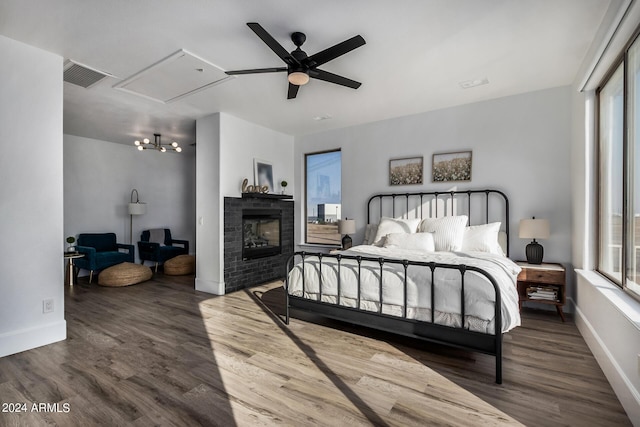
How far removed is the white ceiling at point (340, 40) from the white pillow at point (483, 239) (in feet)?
5.76

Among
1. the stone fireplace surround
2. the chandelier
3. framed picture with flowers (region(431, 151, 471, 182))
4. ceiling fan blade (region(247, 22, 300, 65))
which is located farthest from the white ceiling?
the stone fireplace surround

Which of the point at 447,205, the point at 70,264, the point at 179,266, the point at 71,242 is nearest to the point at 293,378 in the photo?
the point at 447,205

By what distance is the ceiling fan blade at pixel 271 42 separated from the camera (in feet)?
7.16

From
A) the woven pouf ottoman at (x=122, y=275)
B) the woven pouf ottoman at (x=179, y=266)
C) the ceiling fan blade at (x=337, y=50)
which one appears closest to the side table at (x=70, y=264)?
the woven pouf ottoman at (x=122, y=275)

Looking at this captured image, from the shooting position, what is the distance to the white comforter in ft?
7.75

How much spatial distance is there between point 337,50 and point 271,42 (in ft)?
1.66

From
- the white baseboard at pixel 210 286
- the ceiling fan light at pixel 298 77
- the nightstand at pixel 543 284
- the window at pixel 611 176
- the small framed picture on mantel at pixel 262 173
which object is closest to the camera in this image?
the window at pixel 611 176

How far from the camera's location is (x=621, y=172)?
245 centimetres

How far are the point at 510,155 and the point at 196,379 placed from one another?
4.43m

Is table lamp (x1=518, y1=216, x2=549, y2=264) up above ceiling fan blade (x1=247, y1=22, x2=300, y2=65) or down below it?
below

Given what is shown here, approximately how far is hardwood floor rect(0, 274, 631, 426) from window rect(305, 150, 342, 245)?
2.53 m

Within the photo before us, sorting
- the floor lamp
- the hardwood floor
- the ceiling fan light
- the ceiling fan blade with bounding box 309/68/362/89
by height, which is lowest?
the hardwood floor

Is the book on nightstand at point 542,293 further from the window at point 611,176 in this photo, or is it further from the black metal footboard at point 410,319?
the black metal footboard at point 410,319

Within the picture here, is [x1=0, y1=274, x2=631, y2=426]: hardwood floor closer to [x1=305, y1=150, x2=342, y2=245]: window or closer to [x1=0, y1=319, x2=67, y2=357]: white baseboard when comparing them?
[x1=0, y1=319, x2=67, y2=357]: white baseboard
